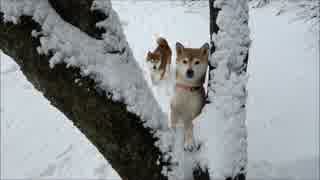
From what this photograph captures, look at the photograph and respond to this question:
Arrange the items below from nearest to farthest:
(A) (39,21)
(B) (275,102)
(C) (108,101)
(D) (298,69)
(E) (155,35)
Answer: (A) (39,21) → (C) (108,101) → (B) (275,102) → (D) (298,69) → (E) (155,35)

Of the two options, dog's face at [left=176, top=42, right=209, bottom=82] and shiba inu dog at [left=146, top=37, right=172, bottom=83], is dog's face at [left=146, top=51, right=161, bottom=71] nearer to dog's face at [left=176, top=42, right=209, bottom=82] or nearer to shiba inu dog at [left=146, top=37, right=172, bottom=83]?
shiba inu dog at [left=146, top=37, right=172, bottom=83]

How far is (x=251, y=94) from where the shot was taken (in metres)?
4.75

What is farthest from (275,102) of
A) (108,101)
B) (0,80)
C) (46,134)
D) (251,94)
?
(0,80)

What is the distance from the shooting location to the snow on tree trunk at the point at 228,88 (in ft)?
6.26

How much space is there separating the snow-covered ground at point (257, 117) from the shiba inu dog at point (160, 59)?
418 mm

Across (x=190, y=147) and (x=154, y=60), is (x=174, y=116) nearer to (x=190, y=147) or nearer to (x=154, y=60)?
(x=190, y=147)

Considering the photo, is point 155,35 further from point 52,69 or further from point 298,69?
point 52,69

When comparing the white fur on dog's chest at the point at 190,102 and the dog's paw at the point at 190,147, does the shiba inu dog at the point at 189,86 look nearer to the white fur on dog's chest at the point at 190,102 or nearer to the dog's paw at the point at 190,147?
the white fur on dog's chest at the point at 190,102

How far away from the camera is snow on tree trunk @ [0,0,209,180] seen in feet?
5.41

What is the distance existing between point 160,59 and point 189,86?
2.59 ft

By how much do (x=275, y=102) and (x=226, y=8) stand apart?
280 cm

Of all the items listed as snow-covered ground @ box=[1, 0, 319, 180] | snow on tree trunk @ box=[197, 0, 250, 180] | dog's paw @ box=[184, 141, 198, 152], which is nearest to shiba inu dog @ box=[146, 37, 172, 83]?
snow-covered ground @ box=[1, 0, 319, 180]

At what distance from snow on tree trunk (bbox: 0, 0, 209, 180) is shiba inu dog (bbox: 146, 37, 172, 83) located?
1321mm

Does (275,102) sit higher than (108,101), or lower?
lower
